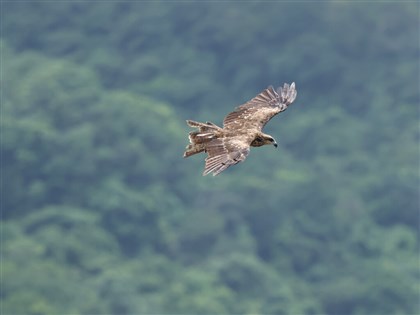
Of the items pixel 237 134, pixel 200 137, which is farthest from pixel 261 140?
pixel 200 137

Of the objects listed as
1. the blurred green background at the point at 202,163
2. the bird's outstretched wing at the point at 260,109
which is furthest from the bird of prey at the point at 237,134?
the blurred green background at the point at 202,163

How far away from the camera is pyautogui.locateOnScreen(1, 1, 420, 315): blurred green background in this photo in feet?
220

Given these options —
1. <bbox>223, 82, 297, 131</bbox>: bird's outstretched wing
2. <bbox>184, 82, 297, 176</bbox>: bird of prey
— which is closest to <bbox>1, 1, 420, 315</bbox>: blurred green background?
<bbox>223, 82, 297, 131</bbox>: bird's outstretched wing

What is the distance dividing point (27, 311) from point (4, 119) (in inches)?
377

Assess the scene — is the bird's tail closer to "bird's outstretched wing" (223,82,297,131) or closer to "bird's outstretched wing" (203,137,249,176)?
"bird's outstretched wing" (203,137,249,176)

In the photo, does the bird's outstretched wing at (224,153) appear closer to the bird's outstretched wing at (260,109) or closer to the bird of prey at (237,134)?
the bird of prey at (237,134)

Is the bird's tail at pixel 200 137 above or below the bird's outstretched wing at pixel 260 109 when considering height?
below

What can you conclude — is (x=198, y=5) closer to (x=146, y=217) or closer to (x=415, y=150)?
(x=415, y=150)

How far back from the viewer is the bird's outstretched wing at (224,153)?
Answer: 1850cm

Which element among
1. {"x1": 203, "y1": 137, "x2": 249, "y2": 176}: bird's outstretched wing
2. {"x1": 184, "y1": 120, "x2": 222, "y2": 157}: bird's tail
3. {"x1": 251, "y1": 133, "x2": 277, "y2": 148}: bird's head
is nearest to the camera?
{"x1": 203, "y1": 137, "x2": 249, "y2": 176}: bird's outstretched wing

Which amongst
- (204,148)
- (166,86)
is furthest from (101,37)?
(204,148)

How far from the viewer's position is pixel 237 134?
2014 cm

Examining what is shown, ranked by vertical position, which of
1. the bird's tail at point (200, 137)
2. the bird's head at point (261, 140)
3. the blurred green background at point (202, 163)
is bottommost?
the bird's tail at point (200, 137)

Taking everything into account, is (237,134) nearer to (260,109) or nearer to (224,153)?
(224,153)
